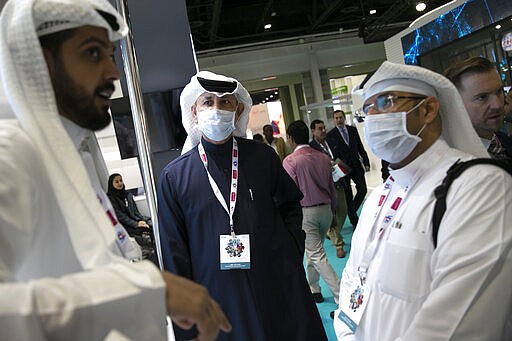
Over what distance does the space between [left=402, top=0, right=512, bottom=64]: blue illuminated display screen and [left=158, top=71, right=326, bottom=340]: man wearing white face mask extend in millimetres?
5328

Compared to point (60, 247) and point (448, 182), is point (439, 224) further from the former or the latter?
point (60, 247)

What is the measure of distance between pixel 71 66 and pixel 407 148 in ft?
3.87

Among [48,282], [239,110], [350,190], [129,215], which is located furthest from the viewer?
[350,190]

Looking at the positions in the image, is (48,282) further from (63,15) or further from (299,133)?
(299,133)

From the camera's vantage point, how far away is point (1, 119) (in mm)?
929

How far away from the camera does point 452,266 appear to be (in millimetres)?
1299

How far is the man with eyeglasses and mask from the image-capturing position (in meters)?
1.28

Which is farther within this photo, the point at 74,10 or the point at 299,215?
the point at 299,215

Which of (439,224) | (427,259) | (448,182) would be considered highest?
(448,182)

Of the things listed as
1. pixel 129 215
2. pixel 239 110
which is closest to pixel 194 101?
pixel 239 110

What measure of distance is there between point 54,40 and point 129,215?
4.33 m

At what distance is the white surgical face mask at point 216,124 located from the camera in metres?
2.50

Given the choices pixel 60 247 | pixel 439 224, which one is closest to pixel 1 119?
pixel 60 247

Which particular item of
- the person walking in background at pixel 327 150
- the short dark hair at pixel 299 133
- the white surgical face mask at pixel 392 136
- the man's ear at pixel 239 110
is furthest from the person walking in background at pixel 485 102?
the person walking in background at pixel 327 150
